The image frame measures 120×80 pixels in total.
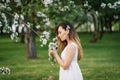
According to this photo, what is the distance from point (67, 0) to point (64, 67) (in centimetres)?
861

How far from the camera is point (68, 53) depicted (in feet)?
27.1

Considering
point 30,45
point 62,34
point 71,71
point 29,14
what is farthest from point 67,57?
point 30,45

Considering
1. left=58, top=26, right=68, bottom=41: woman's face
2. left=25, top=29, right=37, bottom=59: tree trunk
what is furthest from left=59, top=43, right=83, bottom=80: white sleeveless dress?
left=25, top=29, right=37, bottom=59: tree trunk

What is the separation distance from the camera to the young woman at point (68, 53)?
27.1 ft

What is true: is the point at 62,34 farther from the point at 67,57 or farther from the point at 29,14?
the point at 29,14

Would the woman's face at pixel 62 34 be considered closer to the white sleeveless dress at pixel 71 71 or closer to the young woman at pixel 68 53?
the young woman at pixel 68 53

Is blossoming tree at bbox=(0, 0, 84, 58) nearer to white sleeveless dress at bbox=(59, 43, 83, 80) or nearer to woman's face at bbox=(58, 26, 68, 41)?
woman's face at bbox=(58, 26, 68, 41)

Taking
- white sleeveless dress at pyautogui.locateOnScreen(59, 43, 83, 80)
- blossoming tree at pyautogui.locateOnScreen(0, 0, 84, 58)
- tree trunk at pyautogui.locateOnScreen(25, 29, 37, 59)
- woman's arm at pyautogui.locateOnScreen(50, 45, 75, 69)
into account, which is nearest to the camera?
woman's arm at pyautogui.locateOnScreen(50, 45, 75, 69)

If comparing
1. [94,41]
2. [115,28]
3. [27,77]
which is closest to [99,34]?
[94,41]

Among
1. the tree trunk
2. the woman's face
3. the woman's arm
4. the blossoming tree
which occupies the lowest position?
the tree trunk

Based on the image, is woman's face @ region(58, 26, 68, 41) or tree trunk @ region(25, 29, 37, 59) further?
tree trunk @ region(25, 29, 37, 59)

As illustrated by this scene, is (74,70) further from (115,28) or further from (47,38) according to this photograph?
(115,28)

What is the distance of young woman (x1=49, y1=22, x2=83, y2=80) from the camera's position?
8258mm

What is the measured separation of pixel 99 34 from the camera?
54312 millimetres
